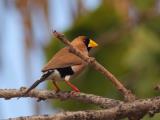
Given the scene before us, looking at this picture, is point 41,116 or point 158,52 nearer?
point 41,116

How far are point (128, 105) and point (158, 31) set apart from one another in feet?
16.6

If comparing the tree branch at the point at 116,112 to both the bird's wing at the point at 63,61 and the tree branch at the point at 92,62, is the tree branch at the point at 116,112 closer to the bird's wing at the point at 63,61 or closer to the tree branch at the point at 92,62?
the tree branch at the point at 92,62

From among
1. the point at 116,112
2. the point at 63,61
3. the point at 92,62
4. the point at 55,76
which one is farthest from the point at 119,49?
the point at 116,112

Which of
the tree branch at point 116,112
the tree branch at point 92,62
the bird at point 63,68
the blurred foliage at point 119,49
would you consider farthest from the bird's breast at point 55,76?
the blurred foliage at point 119,49

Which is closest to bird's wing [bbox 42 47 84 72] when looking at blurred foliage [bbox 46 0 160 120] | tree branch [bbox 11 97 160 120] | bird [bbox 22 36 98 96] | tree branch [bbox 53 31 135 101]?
bird [bbox 22 36 98 96]

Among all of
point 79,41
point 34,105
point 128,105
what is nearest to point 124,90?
point 128,105

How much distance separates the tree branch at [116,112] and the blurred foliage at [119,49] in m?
3.83

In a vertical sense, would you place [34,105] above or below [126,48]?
below

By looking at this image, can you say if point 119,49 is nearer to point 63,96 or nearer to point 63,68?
point 63,68

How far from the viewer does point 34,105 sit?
6602mm

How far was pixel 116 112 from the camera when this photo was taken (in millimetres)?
2156

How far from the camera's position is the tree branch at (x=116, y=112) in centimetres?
208

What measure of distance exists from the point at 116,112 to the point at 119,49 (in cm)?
542

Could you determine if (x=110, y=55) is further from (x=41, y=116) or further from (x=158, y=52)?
(x=41, y=116)
